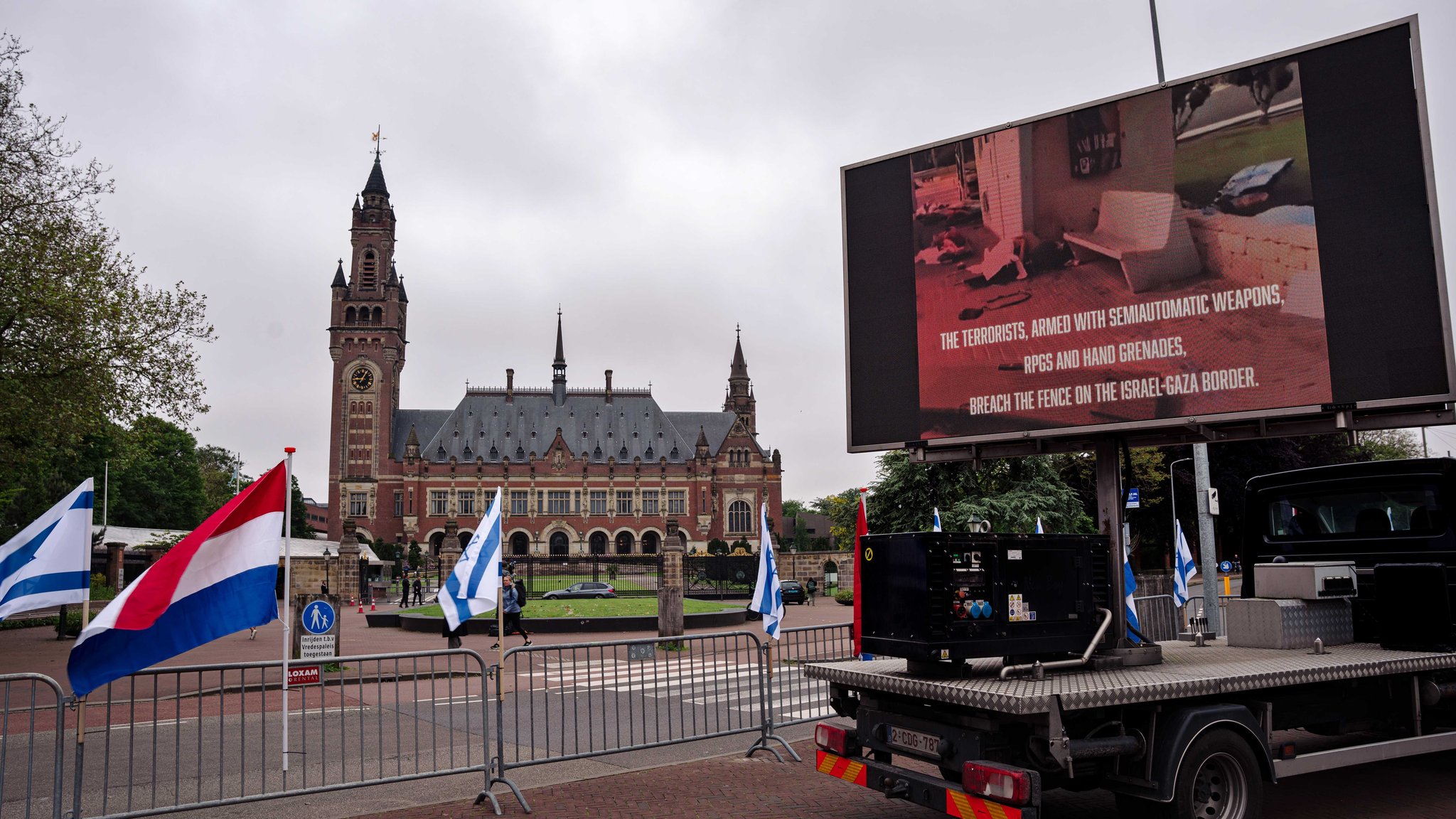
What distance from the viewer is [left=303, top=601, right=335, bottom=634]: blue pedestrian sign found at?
45.3 ft

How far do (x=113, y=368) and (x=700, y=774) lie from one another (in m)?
20.0

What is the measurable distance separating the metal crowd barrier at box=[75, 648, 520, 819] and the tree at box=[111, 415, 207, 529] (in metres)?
62.9

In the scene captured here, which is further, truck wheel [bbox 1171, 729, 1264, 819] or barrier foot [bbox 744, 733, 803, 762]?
barrier foot [bbox 744, 733, 803, 762]

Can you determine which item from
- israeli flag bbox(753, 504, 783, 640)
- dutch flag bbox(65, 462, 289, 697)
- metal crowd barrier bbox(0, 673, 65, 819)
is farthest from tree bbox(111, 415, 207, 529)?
dutch flag bbox(65, 462, 289, 697)

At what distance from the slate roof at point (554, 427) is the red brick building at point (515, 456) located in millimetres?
116

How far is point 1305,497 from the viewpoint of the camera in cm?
880

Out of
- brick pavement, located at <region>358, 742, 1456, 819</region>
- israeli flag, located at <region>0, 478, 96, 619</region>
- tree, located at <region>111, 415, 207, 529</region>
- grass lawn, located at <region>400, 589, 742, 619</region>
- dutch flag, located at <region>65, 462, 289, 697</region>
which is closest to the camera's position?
dutch flag, located at <region>65, 462, 289, 697</region>

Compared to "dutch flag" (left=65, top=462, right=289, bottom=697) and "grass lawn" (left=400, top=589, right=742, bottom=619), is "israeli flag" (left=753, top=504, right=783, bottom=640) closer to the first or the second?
"dutch flag" (left=65, top=462, right=289, bottom=697)

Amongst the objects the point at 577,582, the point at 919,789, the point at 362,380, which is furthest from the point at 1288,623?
the point at 362,380

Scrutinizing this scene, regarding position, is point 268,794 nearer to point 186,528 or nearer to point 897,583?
point 897,583

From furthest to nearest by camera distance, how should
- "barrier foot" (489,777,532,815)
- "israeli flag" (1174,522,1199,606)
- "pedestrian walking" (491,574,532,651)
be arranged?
"pedestrian walking" (491,574,532,651) → "israeli flag" (1174,522,1199,606) → "barrier foot" (489,777,532,815)

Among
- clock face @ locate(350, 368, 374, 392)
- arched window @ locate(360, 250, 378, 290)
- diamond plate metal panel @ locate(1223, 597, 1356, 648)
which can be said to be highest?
arched window @ locate(360, 250, 378, 290)

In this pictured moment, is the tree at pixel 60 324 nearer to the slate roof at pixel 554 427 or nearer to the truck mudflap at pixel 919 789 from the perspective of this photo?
the truck mudflap at pixel 919 789

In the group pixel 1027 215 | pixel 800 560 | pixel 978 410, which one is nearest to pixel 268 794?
pixel 978 410
